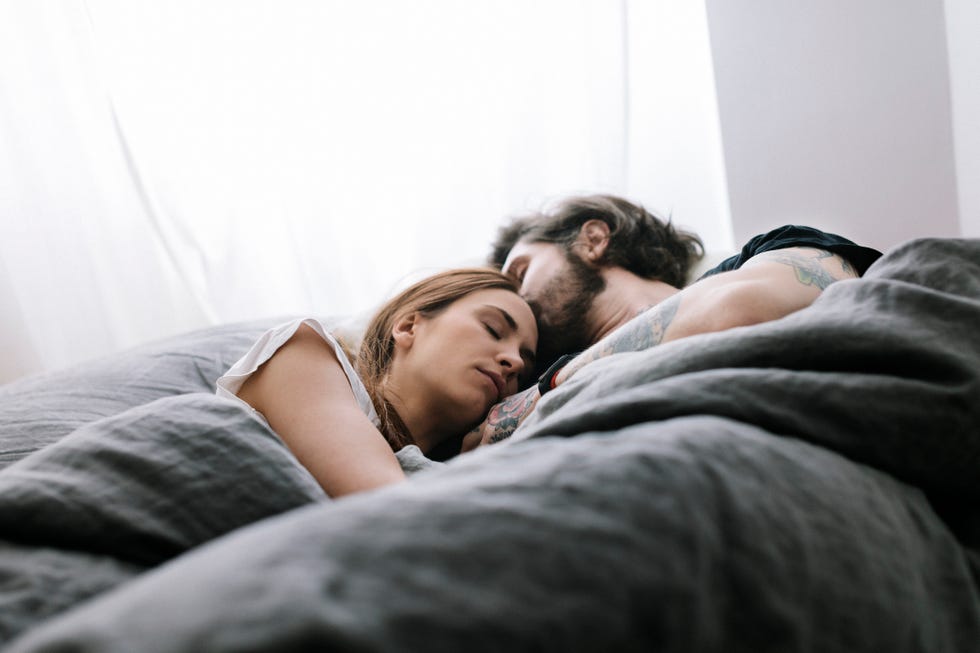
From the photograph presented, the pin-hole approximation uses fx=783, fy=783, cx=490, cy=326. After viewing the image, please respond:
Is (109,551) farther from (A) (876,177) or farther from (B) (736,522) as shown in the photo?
(A) (876,177)

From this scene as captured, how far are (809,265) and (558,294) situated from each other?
0.54 metres

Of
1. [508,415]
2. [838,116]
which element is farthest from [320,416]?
[838,116]

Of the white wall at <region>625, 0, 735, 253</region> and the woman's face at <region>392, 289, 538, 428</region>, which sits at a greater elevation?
the white wall at <region>625, 0, 735, 253</region>

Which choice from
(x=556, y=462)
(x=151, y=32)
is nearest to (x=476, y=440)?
(x=556, y=462)

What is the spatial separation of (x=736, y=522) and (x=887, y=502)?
0.15 m

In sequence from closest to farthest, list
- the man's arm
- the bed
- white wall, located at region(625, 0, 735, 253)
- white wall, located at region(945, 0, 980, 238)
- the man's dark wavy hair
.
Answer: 1. the bed
2. the man's arm
3. the man's dark wavy hair
4. white wall, located at region(945, 0, 980, 238)
5. white wall, located at region(625, 0, 735, 253)

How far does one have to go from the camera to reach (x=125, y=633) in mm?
281

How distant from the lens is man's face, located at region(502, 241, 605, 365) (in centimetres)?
142

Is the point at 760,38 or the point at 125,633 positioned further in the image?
the point at 760,38

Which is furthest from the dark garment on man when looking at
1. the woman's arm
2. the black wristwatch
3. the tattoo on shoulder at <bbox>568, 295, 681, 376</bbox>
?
the woman's arm

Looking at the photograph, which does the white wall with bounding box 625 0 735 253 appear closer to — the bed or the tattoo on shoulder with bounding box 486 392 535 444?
the tattoo on shoulder with bounding box 486 392 535 444

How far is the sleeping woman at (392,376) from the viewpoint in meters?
0.91

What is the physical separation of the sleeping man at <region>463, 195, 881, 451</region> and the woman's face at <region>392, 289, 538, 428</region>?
0.06 meters

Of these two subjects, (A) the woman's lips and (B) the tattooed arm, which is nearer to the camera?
(B) the tattooed arm
